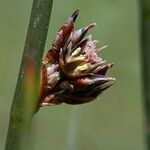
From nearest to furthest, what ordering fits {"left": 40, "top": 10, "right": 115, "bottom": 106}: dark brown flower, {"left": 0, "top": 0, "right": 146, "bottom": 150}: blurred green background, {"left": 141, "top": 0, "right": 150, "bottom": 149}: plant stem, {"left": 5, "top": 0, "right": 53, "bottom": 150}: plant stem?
{"left": 5, "top": 0, "right": 53, "bottom": 150}: plant stem → {"left": 40, "top": 10, "right": 115, "bottom": 106}: dark brown flower → {"left": 141, "top": 0, "right": 150, "bottom": 149}: plant stem → {"left": 0, "top": 0, "right": 146, "bottom": 150}: blurred green background

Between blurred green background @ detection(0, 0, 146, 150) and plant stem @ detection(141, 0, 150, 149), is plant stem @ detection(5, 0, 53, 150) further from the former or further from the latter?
blurred green background @ detection(0, 0, 146, 150)

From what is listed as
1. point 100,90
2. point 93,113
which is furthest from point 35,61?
point 93,113

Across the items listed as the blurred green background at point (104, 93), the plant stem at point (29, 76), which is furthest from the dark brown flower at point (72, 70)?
the blurred green background at point (104, 93)

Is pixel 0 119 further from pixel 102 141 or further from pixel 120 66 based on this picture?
pixel 120 66

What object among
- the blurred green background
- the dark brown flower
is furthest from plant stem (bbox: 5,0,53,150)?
the blurred green background

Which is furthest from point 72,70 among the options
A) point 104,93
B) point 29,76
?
point 104,93
